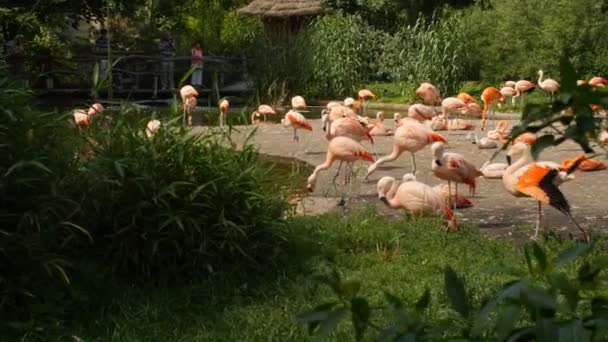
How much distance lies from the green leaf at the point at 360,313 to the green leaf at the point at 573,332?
0.29 metres

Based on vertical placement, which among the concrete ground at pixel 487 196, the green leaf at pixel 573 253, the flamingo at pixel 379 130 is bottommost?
the flamingo at pixel 379 130

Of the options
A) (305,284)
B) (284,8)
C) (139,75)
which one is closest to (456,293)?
(305,284)

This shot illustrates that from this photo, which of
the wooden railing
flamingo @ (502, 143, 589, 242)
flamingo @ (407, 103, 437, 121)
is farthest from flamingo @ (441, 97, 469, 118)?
the wooden railing

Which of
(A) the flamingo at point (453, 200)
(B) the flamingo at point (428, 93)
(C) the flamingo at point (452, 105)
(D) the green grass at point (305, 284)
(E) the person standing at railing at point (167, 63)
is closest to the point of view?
(D) the green grass at point (305, 284)

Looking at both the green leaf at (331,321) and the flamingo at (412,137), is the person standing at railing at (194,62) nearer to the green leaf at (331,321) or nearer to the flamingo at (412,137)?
the flamingo at (412,137)

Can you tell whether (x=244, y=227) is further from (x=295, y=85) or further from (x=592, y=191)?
(x=295, y=85)

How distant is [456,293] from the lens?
1.47 meters

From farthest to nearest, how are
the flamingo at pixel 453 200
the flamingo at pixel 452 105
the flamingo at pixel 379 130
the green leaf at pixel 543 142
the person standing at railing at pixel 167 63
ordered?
the person standing at railing at pixel 167 63 < the flamingo at pixel 452 105 < the flamingo at pixel 379 130 < the flamingo at pixel 453 200 < the green leaf at pixel 543 142

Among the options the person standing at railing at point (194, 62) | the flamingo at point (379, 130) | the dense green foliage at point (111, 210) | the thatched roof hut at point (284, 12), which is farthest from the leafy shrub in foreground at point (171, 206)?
the thatched roof hut at point (284, 12)

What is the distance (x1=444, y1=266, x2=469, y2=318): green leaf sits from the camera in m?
1.46

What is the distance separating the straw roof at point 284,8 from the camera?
29.7 m

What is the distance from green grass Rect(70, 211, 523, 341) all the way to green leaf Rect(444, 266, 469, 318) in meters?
2.20

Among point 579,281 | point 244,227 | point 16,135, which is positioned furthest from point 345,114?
point 579,281

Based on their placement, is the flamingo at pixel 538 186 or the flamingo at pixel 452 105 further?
the flamingo at pixel 452 105
